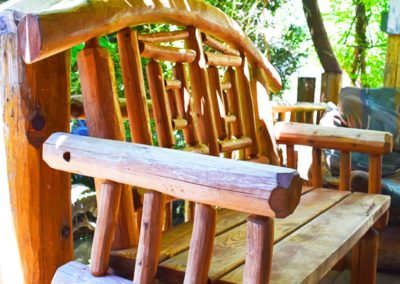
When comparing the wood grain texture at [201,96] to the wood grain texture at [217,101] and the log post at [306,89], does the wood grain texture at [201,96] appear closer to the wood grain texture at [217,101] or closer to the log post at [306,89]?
the wood grain texture at [217,101]

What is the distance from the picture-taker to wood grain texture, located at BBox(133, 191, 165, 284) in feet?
4.14

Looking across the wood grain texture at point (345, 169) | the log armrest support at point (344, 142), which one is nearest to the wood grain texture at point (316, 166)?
the log armrest support at point (344, 142)

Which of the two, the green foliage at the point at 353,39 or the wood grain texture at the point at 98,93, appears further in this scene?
the green foliage at the point at 353,39

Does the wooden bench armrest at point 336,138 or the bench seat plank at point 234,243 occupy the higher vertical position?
the wooden bench armrest at point 336,138

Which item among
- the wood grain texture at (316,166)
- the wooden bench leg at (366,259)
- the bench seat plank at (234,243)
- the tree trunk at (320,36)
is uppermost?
the tree trunk at (320,36)

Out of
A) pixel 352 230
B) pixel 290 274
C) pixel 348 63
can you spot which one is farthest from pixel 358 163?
pixel 348 63

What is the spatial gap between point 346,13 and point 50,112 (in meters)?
7.27

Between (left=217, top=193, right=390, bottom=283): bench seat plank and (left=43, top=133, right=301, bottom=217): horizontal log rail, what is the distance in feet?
1.16

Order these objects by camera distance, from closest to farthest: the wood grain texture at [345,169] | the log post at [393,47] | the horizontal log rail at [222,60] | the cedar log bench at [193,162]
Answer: the cedar log bench at [193,162]
the horizontal log rail at [222,60]
the wood grain texture at [345,169]
the log post at [393,47]

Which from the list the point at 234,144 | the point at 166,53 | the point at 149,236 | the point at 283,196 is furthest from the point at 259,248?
the point at 234,144

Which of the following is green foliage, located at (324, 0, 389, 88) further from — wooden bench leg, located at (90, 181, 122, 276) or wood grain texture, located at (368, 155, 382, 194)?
wooden bench leg, located at (90, 181, 122, 276)

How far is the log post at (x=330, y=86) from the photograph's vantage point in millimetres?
5609

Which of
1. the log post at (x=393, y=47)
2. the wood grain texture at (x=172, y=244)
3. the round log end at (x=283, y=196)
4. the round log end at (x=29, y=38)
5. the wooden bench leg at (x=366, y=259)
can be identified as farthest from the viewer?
the log post at (x=393, y=47)

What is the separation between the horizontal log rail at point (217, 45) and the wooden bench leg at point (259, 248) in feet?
4.35
